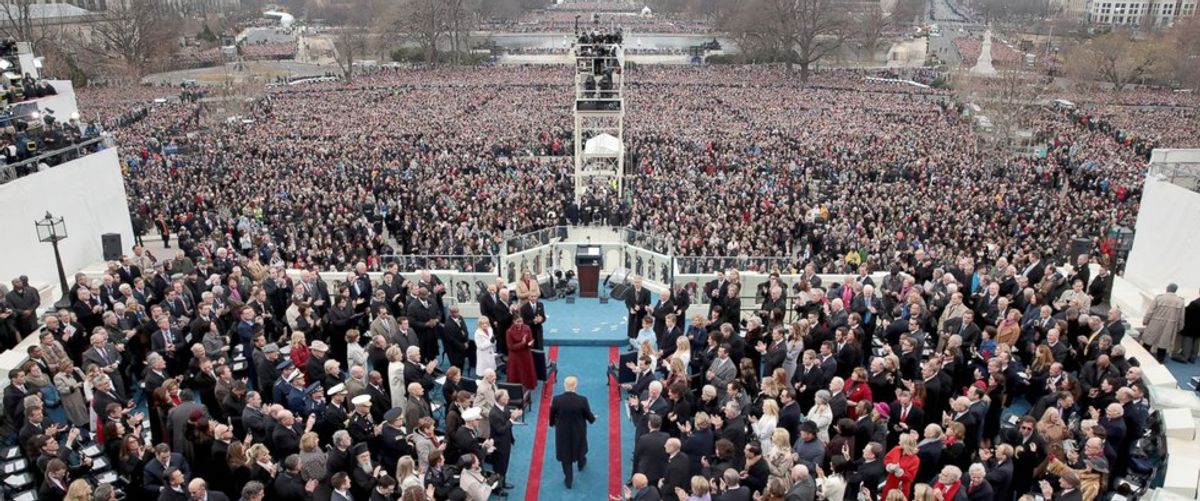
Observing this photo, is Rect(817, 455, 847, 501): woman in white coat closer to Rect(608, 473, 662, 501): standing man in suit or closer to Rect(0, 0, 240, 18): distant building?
Rect(608, 473, 662, 501): standing man in suit

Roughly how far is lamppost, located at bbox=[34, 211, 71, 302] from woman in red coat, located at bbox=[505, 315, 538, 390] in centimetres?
739

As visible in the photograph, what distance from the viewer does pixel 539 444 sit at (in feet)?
31.8

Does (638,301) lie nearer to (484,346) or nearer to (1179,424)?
(484,346)

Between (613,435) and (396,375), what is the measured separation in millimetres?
2790

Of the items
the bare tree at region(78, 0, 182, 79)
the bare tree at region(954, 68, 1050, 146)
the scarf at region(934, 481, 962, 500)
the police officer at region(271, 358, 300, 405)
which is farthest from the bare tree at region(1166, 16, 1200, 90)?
the bare tree at region(78, 0, 182, 79)

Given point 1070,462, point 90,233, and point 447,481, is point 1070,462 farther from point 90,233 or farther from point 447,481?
point 90,233

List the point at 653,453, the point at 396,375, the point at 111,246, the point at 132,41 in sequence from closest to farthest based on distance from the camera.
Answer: the point at 653,453 < the point at 396,375 < the point at 111,246 < the point at 132,41

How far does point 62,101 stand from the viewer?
21391 millimetres

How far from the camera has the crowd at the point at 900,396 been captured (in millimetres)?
6980

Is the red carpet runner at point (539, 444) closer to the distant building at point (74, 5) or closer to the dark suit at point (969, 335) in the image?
the dark suit at point (969, 335)

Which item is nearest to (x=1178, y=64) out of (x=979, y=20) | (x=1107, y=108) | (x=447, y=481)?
(x=1107, y=108)

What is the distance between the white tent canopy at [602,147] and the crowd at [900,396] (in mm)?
11530

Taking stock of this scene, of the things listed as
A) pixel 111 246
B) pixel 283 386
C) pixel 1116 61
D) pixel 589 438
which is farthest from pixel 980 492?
pixel 1116 61

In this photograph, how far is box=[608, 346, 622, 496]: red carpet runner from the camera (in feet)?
29.3
